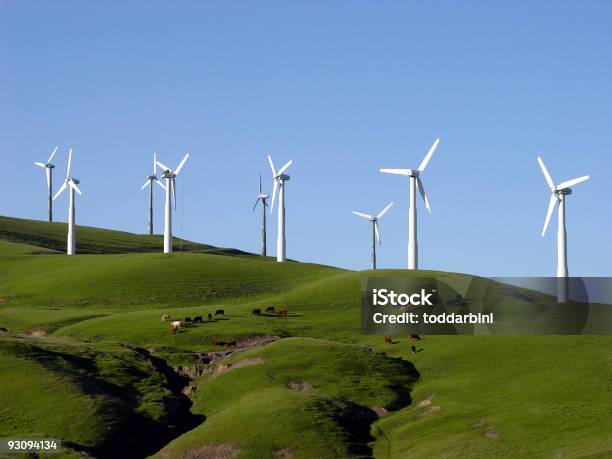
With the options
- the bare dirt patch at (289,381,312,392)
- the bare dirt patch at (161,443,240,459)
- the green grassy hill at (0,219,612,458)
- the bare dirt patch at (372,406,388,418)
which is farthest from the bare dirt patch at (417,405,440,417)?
the bare dirt patch at (161,443,240,459)

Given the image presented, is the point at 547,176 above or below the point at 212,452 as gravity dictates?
above

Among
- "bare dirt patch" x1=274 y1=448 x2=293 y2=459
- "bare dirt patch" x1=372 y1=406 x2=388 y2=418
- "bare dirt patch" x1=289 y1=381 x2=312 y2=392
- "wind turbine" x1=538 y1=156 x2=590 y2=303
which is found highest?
"wind turbine" x1=538 y1=156 x2=590 y2=303

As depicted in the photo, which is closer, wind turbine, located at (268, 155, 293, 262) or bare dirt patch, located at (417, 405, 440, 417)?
bare dirt patch, located at (417, 405, 440, 417)

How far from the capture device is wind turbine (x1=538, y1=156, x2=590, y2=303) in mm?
124375

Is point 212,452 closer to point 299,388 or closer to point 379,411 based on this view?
point 379,411

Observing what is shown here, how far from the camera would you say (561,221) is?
419 ft

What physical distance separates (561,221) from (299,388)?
178ft

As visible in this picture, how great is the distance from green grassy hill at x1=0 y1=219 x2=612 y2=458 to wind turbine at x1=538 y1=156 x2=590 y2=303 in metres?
7.04

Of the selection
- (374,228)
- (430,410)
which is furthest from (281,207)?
(430,410)

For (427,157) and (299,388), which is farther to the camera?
(427,157)

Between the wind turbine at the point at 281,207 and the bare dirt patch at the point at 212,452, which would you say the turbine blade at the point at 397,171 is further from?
the bare dirt patch at the point at 212,452

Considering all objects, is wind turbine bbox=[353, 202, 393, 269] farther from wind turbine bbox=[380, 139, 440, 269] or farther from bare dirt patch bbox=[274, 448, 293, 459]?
bare dirt patch bbox=[274, 448, 293, 459]

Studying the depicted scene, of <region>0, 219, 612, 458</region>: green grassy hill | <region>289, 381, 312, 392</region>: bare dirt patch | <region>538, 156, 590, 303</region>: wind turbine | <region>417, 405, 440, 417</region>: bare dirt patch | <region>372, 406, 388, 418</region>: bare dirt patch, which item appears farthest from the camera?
<region>538, 156, 590, 303</region>: wind turbine

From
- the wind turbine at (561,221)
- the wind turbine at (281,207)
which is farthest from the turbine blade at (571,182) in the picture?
the wind turbine at (281,207)
